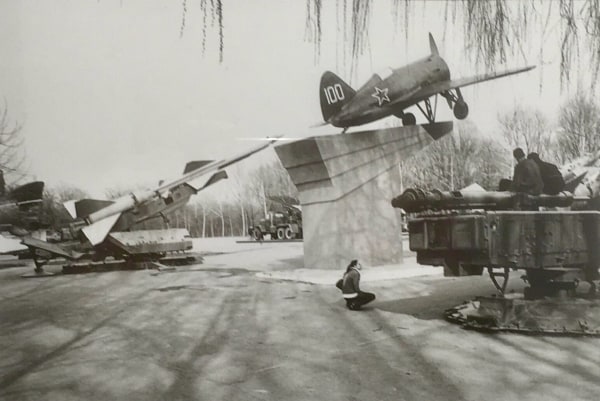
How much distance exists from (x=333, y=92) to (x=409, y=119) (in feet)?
1.82

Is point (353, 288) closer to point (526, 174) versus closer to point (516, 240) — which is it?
point (516, 240)

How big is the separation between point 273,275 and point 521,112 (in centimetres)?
300

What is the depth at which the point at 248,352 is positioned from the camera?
3230 millimetres

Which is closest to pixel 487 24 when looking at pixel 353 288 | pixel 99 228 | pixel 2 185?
→ pixel 353 288

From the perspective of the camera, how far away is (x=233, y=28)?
2.93 meters

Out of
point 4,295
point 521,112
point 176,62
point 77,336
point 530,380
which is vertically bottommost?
point 530,380

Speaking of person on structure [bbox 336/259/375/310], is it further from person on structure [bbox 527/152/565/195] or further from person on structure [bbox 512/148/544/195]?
person on structure [bbox 527/152/565/195]

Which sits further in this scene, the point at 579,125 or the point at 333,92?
the point at 579,125

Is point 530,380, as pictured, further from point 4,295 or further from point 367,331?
point 4,295

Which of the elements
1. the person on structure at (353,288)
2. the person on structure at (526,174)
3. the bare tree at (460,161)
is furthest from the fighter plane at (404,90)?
the person on structure at (353,288)

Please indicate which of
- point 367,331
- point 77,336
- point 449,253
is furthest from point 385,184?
point 77,336

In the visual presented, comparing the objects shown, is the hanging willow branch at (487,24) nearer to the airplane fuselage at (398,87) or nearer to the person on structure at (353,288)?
the airplane fuselage at (398,87)

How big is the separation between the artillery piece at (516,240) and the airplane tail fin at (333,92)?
0.78m

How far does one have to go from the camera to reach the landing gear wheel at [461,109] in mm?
3297
